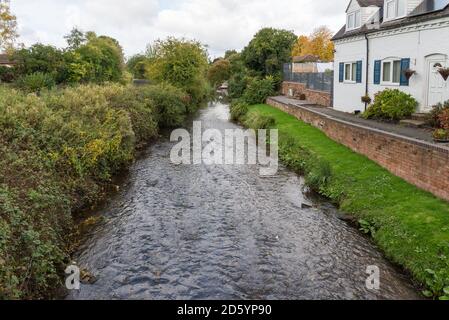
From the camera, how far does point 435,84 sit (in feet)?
57.5

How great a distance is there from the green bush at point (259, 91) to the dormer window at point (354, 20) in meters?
15.5

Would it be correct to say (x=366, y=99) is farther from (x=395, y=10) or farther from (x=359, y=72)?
(x=395, y=10)

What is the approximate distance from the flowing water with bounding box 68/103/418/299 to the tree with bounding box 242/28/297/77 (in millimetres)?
32226

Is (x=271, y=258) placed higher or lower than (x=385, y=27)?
lower

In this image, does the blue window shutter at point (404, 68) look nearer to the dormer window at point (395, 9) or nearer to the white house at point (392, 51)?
the white house at point (392, 51)

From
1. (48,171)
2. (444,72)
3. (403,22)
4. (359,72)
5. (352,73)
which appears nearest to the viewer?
(48,171)

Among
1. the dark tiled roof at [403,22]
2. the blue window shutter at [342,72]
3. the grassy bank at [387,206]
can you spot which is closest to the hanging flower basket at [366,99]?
the dark tiled roof at [403,22]

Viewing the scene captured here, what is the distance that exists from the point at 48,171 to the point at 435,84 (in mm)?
15546

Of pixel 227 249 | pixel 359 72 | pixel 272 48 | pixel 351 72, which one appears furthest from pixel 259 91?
pixel 227 249

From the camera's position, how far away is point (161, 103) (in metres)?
29.7

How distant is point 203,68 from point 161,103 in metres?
10.2
